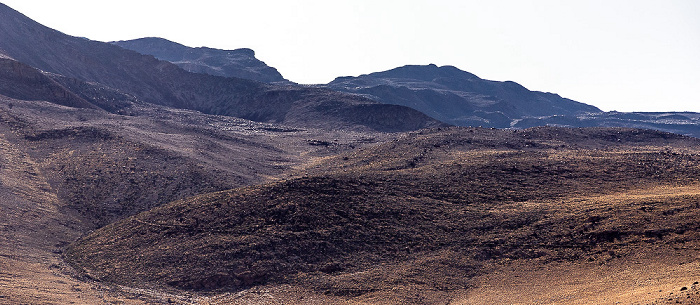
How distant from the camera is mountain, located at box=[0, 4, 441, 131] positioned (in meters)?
113

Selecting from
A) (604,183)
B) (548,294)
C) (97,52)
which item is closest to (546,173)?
(604,183)

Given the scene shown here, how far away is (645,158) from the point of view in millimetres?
48594

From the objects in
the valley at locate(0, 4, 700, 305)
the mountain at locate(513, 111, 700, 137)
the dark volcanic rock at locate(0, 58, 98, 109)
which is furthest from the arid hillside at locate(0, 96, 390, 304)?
the mountain at locate(513, 111, 700, 137)

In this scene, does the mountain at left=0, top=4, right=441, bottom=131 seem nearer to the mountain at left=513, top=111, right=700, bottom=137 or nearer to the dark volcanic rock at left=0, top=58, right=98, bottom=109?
the dark volcanic rock at left=0, top=58, right=98, bottom=109

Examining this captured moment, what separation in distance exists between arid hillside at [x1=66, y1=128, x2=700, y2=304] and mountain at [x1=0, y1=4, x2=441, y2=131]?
71.1 metres

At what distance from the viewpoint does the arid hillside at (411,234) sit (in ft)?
94.3

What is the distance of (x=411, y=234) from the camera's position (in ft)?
110

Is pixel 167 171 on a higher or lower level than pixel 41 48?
lower

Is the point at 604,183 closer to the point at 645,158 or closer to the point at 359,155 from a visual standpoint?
the point at 645,158

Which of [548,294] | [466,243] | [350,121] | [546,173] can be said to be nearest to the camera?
[548,294]

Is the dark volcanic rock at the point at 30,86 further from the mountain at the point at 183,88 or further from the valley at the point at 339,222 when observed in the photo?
the mountain at the point at 183,88

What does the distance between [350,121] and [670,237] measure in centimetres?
8664

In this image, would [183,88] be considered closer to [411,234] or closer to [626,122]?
[411,234]

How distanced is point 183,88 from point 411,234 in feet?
363
